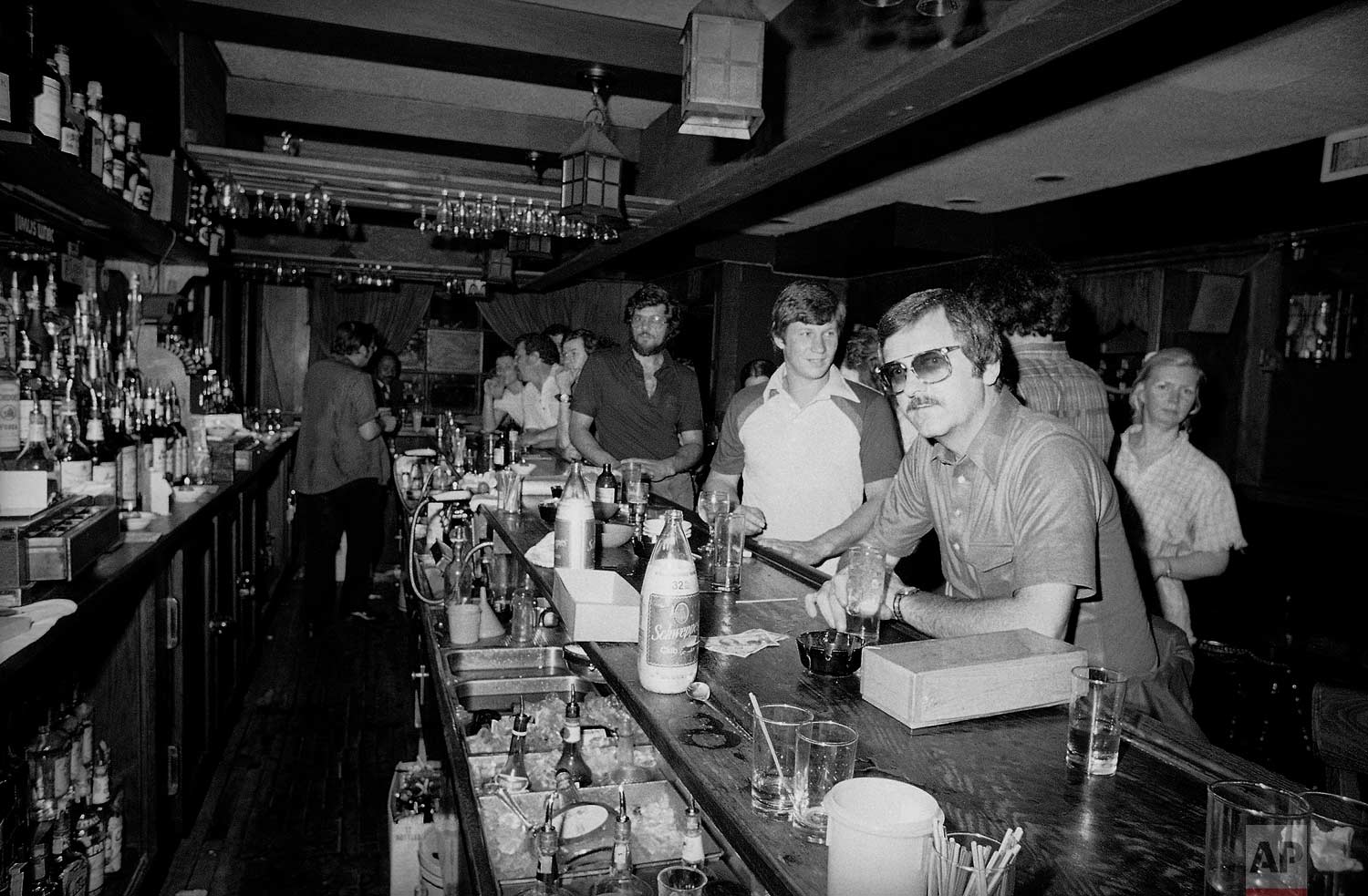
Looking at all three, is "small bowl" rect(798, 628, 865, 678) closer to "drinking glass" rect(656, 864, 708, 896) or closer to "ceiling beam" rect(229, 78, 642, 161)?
"drinking glass" rect(656, 864, 708, 896)

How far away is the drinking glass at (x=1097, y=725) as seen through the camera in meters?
1.01

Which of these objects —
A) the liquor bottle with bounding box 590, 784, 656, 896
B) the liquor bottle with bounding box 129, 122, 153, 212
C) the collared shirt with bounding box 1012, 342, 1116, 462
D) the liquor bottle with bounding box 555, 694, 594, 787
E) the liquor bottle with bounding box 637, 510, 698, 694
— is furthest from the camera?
the liquor bottle with bounding box 129, 122, 153, 212

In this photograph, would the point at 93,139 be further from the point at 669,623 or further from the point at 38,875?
the point at 669,623

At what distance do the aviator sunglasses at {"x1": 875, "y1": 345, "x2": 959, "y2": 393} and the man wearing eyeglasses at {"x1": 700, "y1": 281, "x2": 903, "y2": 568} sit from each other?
1256 millimetres

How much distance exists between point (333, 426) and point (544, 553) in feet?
13.7

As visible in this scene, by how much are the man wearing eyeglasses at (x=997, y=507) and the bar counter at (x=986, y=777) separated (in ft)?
1.07

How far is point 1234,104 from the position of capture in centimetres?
411

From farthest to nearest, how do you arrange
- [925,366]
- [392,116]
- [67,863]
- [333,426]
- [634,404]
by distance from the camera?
[333,426]
[392,116]
[634,404]
[67,863]
[925,366]

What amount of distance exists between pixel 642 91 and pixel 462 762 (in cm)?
361

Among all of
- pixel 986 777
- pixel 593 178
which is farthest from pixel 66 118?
pixel 986 777

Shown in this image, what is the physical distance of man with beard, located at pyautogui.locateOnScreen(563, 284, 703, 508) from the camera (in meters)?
4.18

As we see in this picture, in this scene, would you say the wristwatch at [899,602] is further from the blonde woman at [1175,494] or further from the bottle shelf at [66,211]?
the bottle shelf at [66,211]

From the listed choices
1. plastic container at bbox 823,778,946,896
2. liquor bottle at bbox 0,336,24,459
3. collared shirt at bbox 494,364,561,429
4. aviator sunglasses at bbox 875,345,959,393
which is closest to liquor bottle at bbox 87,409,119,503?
liquor bottle at bbox 0,336,24,459

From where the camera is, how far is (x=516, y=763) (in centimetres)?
205
